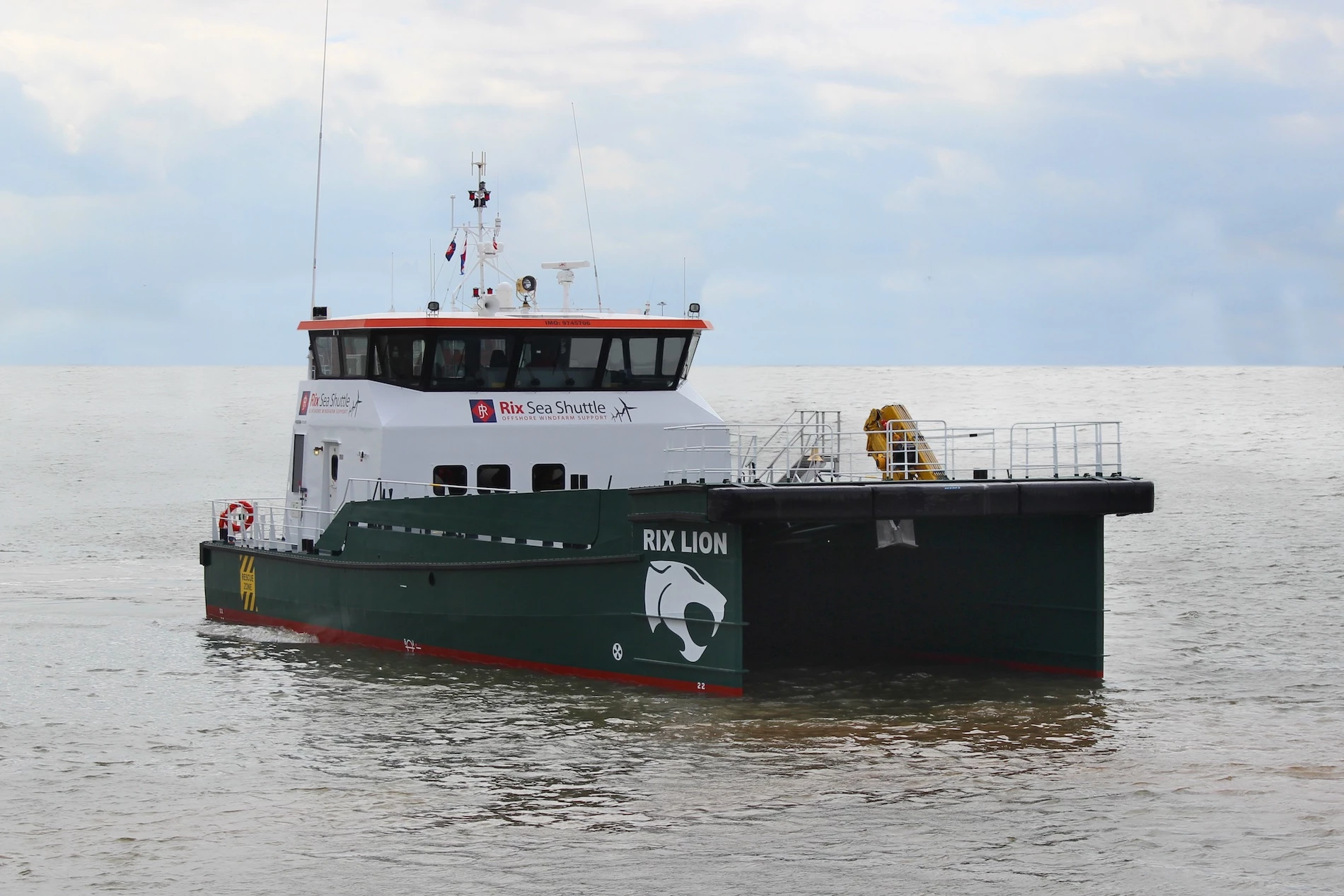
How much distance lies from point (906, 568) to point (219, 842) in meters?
7.29

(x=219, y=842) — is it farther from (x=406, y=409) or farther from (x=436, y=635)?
(x=406, y=409)

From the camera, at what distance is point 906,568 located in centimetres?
1541

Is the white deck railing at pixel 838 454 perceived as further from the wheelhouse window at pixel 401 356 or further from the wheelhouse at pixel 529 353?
the wheelhouse window at pixel 401 356

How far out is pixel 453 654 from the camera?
16000 millimetres

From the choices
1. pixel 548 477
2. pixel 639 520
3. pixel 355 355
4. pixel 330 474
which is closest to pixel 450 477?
pixel 548 477

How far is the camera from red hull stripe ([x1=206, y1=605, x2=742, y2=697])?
46.3 ft

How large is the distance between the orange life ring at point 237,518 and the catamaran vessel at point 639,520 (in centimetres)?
246

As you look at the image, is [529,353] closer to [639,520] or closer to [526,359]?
[526,359]

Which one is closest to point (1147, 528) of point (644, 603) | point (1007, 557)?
point (1007, 557)

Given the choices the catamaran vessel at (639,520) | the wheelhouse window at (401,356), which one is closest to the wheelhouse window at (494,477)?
the catamaran vessel at (639,520)

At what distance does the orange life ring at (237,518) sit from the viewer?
20781 mm

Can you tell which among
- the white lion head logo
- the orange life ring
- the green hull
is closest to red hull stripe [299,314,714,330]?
the green hull

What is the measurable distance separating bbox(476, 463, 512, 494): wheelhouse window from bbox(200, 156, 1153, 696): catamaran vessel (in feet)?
0.08

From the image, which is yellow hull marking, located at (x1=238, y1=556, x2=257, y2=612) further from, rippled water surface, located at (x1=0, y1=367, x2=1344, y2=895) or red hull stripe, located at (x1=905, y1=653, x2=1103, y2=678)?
red hull stripe, located at (x1=905, y1=653, x2=1103, y2=678)
